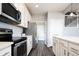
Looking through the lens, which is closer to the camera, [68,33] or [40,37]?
[68,33]

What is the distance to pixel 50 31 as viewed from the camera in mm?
5996

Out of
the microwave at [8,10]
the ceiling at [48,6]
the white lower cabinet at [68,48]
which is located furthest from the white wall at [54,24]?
the microwave at [8,10]

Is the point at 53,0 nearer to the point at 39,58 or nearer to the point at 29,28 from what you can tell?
the point at 39,58

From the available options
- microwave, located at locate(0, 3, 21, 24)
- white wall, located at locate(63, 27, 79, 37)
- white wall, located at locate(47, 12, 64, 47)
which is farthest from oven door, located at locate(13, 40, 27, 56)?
white wall, located at locate(63, 27, 79, 37)

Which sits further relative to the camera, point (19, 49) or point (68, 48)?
point (19, 49)

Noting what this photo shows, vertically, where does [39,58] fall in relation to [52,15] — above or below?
below

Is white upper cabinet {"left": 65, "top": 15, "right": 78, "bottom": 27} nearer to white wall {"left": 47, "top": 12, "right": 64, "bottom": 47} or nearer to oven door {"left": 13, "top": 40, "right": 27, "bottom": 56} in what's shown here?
white wall {"left": 47, "top": 12, "right": 64, "bottom": 47}

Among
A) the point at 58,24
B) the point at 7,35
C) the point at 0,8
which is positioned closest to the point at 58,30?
the point at 58,24

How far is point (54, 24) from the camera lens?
5984mm

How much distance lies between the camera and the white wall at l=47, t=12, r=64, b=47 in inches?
234

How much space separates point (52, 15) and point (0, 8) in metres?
4.69

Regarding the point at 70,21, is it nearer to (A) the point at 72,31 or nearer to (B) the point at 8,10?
(A) the point at 72,31

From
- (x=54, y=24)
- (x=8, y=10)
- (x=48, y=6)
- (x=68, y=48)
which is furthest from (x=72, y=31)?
(x=8, y=10)

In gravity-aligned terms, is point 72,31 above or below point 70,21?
below
